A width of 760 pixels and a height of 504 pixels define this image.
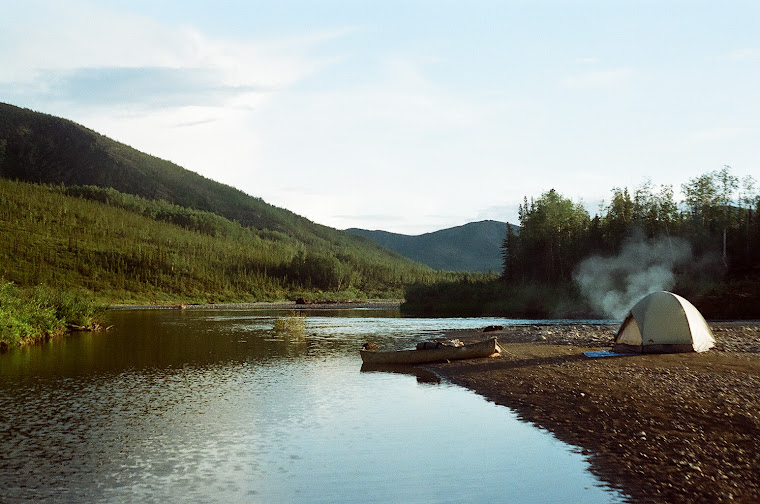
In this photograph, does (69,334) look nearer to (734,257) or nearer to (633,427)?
(633,427)

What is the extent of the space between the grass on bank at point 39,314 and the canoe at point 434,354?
24.2m

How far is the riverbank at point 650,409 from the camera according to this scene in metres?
13.6

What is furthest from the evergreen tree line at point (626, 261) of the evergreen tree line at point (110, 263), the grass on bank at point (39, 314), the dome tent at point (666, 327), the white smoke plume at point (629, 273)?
the evergreen tree line at point (110, 263)

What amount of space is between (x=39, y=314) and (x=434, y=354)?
100ft

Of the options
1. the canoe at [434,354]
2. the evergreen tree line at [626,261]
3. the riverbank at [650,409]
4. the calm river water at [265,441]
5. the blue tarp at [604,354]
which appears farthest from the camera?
the evergreen tree line at [626,261]

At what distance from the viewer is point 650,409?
20094 millimetres

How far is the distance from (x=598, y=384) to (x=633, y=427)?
6.59 metres

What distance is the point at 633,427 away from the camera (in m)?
18.2

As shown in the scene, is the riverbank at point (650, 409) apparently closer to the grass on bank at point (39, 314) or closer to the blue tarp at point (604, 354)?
the blue tarp at point (604, 354)

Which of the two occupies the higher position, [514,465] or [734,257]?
[734,257]

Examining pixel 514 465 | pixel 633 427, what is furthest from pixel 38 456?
pixel 633 427

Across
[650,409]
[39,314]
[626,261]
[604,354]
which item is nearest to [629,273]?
[626,261]

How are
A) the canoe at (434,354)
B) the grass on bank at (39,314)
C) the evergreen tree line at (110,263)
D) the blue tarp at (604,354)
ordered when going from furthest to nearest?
1. the evergreen tree line at (110,263)
2. the grass on bank at (39,314)
3. the canoe at (434,354)
4. the blue tarp at (604,354)

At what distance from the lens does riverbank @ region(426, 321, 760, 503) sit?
13.6 m
